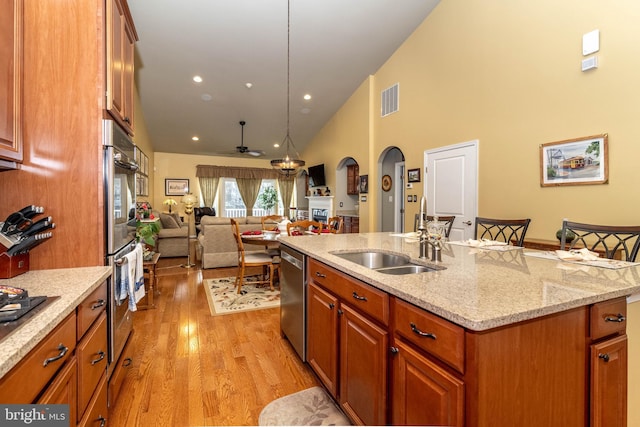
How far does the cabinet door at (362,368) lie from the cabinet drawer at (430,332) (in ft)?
0.48

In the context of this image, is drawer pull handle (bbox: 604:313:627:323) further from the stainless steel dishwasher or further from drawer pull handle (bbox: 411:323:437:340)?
the stainless steel dishwasher

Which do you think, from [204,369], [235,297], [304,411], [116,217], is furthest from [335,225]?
[116,217]

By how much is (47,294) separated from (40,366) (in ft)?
1.26

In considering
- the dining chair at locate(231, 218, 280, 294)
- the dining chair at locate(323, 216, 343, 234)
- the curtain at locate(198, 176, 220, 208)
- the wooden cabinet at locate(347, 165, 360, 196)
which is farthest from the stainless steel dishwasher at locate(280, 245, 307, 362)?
the curtain at locate(198, 176, 220, 208)

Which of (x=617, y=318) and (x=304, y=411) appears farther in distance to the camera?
(x=304, y=411)

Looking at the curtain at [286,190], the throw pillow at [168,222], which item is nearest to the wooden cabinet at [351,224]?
the curtain at [286,190]

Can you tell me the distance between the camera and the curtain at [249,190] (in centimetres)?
1025

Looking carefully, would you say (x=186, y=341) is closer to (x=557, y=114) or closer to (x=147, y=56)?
(x=557, y=114)

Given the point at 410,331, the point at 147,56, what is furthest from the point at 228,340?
the point at 147,56

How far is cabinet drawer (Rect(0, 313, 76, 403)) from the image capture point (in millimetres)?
726

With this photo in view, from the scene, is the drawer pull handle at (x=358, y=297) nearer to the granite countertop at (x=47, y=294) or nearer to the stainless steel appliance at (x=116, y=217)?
the granite countertop at (x=47, y=294)

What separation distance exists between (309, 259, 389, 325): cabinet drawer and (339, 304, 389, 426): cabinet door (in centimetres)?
5

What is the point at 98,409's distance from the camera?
1.33 metres

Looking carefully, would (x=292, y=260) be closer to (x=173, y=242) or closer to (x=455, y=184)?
(x=455, y=184)
